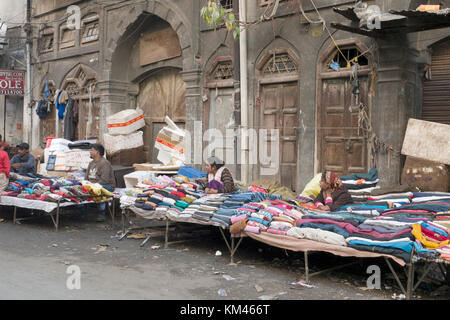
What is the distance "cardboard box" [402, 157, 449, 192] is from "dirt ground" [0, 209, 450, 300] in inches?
81.9

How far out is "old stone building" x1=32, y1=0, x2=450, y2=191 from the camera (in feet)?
30.0

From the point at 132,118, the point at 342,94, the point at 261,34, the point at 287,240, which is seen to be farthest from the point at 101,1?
the point at 287,240

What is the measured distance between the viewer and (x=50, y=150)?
45.4ft

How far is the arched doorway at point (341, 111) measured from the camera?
9750 millimetres

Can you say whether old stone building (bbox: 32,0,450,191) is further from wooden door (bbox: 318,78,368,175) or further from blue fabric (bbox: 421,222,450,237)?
blue fabric (bbox: 421,222,450,237)

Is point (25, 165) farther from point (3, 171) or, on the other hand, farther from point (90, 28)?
point (90, 28)

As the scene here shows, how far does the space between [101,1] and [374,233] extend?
1309cm

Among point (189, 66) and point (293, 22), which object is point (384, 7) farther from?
point (189, 66)

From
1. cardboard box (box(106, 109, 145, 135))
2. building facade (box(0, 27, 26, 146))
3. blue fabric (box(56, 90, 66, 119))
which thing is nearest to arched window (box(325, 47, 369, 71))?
cardboard box (box(106, 109, 145, 135))

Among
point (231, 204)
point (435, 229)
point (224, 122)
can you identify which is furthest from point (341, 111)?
point (435, 229)

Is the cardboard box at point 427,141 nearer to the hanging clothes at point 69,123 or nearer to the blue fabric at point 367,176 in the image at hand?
the blue fabric at point 367,176

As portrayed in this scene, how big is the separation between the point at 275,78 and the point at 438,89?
11.7 ft

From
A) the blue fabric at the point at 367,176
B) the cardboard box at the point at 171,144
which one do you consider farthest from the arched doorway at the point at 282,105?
the cardboard box at the point at 171,144

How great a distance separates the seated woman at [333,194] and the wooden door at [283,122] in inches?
136
